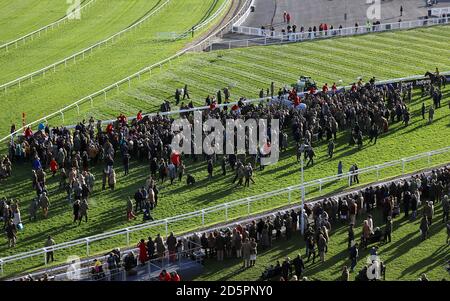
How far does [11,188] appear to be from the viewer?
38.5m

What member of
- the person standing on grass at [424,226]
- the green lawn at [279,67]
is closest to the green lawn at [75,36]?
the green lawn at [279,67]

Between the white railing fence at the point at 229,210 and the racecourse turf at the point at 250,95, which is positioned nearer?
the white railing fence at the point at 229,210

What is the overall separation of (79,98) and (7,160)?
14.1 m

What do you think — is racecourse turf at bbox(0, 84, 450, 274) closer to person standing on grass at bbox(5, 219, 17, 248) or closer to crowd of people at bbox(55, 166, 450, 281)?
person standing on grass at bbox(5, 219, 17, 248)

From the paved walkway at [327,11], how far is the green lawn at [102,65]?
449cm

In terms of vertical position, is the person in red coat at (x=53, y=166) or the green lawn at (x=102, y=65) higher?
the green lawn at (x=102, y=65)

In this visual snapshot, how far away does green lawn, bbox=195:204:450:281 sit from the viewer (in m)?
29.5

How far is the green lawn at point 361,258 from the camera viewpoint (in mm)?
29500

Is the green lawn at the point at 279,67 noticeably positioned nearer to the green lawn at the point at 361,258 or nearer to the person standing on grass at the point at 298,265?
the green lawn at the point at 361,258

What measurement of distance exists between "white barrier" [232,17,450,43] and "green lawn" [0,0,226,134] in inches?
167

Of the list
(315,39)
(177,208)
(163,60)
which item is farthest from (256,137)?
(315,39)

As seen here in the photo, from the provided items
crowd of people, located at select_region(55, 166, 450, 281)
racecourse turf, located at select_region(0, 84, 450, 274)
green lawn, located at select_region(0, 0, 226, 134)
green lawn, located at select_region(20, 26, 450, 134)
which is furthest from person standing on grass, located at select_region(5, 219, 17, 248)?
green lawn, located at select_region(20, 26, 450, 134)

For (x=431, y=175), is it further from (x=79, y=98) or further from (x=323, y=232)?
(x=79, y=98)
